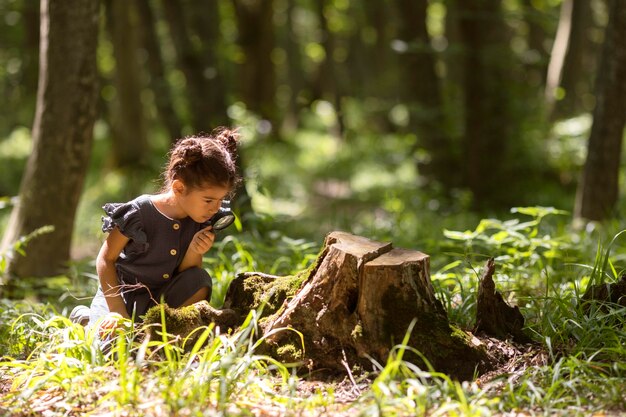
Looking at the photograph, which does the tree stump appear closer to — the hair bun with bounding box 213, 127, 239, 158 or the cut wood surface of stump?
the cut wood surface of stump

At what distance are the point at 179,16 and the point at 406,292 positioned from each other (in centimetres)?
850

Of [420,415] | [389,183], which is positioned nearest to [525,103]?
[389,183]

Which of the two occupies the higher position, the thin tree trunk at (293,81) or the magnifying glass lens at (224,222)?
the thin tree trunk at (293,81)

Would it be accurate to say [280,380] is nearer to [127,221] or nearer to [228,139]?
[127,221]

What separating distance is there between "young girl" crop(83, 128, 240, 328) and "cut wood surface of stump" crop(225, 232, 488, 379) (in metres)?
0.64

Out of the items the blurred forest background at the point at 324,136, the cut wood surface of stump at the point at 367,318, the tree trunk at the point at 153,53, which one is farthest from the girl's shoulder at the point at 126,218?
the tree trunk at the point at 153,53

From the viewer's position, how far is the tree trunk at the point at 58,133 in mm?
6504

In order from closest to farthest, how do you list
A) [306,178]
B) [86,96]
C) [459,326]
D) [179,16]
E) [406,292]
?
[406,292], [459,326], [86,96], [179,16], [306,178]

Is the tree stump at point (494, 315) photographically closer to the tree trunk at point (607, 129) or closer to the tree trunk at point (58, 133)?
the tree trunk at point (607, 129)

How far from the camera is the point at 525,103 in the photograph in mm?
11461

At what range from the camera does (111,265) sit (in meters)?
4.21

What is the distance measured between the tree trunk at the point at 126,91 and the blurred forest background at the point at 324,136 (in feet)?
0.10

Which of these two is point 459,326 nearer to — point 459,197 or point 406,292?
point 406,292

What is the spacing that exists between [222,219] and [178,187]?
36 centimetres
